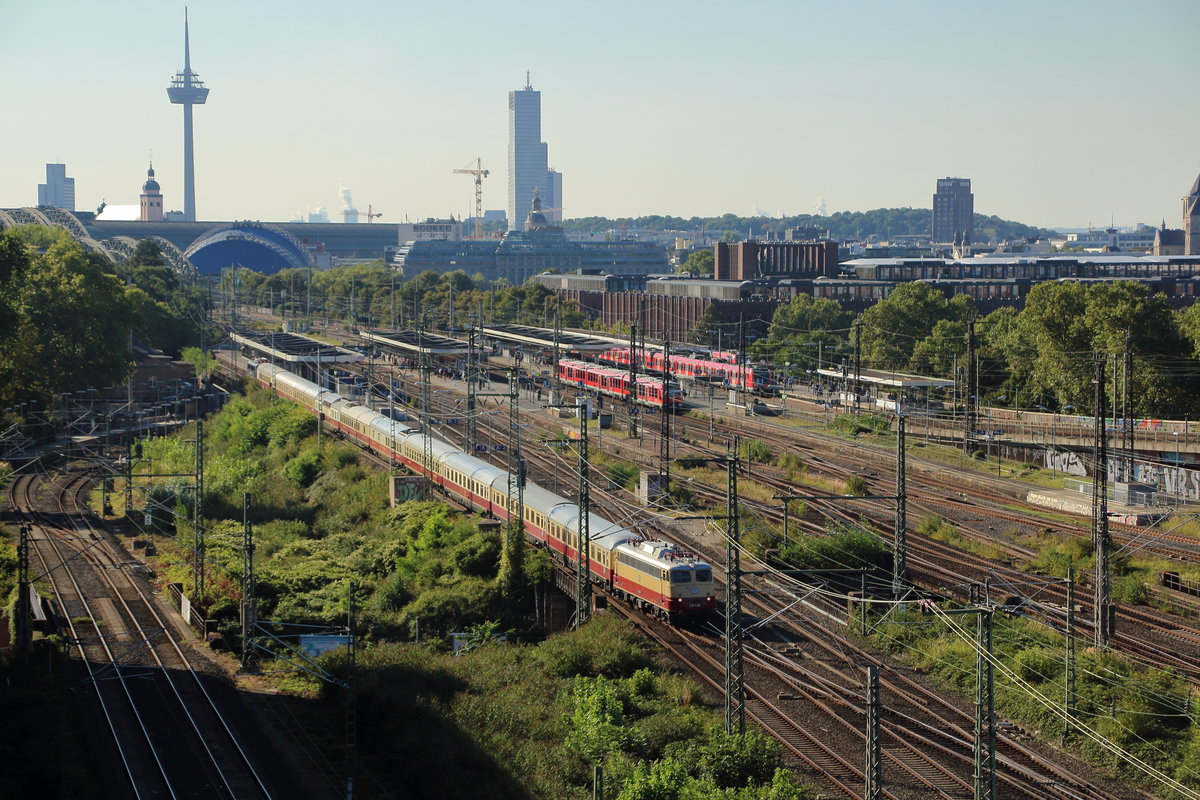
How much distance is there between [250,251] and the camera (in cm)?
17375

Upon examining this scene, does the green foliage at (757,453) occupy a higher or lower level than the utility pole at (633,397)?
lower

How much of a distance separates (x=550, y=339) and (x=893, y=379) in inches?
1054

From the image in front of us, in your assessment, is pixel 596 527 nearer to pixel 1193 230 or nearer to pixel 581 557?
pixel 581 557

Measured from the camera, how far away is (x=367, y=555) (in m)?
33.7

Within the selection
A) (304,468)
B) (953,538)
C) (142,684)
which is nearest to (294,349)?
(304,468)

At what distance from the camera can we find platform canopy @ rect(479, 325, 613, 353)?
72.8 m

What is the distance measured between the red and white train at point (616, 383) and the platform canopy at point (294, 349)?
11009mm

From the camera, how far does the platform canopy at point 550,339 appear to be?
72.8m

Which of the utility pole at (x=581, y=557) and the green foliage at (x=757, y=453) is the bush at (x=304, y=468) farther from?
the utility pole at (x=581, y=557)

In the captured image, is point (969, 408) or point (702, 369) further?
point (702, 369)

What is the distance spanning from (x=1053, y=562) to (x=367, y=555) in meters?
17.3

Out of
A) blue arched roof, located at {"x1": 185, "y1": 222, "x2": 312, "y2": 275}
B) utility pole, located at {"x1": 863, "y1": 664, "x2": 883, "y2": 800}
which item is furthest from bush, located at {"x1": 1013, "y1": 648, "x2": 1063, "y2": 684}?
blue arched roof, located at {"x1": 185, "y1": 222, "x2": 312, "y2": 275}

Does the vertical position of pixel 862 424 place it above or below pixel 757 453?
above

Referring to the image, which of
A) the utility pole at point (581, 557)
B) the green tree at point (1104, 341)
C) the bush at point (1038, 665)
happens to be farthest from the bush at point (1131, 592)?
the green tree at point (1104, 341)
